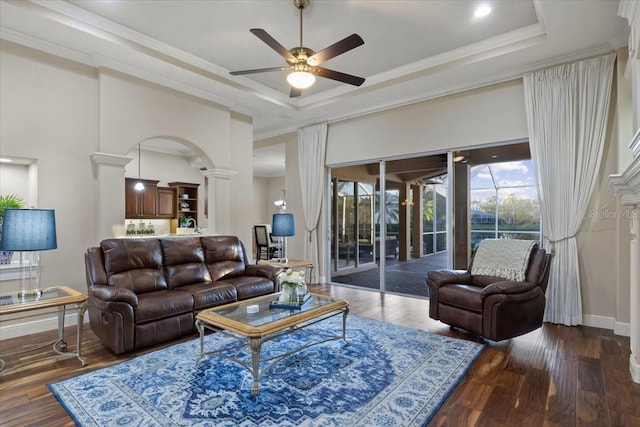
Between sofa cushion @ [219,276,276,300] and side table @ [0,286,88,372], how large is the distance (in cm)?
156

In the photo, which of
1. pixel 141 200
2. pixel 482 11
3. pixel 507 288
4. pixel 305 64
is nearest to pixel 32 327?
pixel 305 64

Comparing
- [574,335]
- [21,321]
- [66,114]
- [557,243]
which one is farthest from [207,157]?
[574,335]

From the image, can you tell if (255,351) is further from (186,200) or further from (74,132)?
(186,200)

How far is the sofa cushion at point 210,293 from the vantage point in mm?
3699

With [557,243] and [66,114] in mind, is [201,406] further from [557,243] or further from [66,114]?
[557,243]

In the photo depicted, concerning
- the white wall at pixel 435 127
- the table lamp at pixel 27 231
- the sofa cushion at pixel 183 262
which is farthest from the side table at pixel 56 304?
the white wall at pixel 435 127

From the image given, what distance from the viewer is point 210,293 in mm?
3818

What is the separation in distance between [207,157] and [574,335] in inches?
216

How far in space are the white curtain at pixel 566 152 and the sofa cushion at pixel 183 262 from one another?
441 cm

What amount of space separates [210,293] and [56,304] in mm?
1381

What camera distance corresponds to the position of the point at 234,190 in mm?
6020

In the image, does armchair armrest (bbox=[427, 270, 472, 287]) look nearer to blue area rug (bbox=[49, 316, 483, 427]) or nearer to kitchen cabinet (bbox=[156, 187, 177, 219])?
blue area rug (bbox=[49, 316, 483, 427])

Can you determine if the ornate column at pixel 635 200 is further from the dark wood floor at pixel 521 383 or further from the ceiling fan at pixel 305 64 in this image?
the ceiling fan at pixel 305 64

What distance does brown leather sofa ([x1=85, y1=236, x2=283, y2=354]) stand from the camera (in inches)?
125
